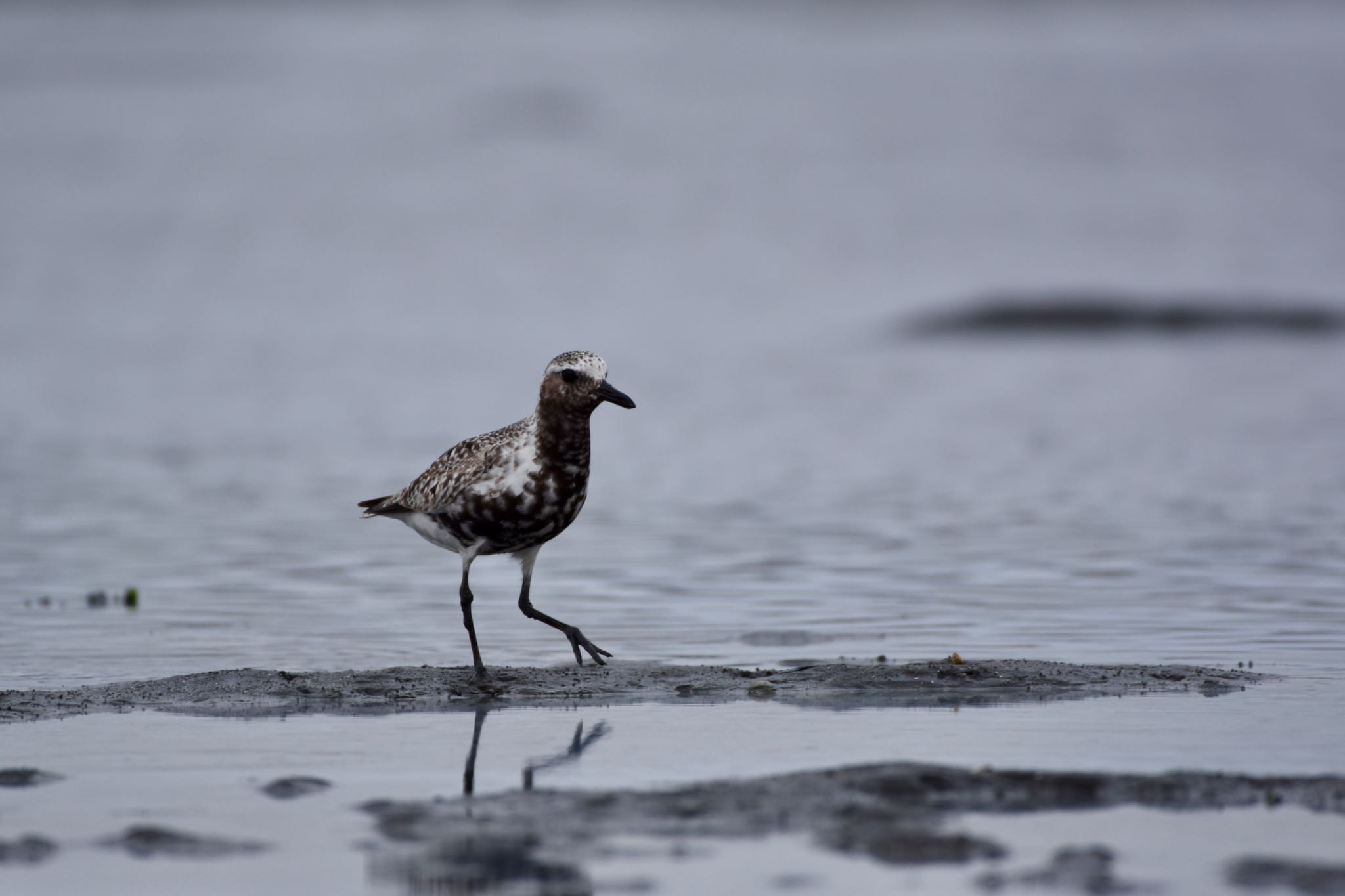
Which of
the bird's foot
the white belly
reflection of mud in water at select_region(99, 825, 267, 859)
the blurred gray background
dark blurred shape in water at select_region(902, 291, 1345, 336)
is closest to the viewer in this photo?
reflection of mud in water at select_region(99, 825, 267, 859)

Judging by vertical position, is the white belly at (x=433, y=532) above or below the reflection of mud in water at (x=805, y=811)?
above

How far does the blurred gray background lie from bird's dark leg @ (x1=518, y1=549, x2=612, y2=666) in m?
0.51

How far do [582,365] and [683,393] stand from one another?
18.7 meters

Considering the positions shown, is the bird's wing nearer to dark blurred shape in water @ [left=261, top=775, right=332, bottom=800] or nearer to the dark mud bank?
the dark mud bank

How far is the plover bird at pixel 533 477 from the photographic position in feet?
35.2

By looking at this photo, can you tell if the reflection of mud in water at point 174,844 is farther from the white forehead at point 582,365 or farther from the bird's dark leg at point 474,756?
the white forehead at point 582,365

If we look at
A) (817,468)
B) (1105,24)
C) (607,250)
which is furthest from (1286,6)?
(817,468)

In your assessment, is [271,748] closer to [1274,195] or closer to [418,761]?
[418,761]

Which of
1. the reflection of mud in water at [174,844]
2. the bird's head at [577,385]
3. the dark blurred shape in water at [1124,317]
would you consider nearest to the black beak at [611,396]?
the bird's head at [577,385]

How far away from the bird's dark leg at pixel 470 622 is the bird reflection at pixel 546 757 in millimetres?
882

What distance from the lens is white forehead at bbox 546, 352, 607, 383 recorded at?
1081 centimetres

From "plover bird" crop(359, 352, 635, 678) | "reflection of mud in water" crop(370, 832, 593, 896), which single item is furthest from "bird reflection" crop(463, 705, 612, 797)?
"plover bird" crop(359, 352, 635, 678)

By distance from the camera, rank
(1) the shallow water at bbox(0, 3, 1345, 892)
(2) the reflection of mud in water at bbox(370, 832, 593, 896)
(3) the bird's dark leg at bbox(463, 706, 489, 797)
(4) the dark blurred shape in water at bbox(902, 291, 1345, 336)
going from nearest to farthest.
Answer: (2) the reflection of mud in water at bbox(370, 832, 593, 896) → (3) the bird's dark leg at bbox(463, 706, 489, 797) → (1) the shallow water at bbox(0, 3, 1345, 892) → (4) the dark blurred shape in water at bbox(902, 291, 1345, 336)

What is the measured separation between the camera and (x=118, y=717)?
939 centimetres
